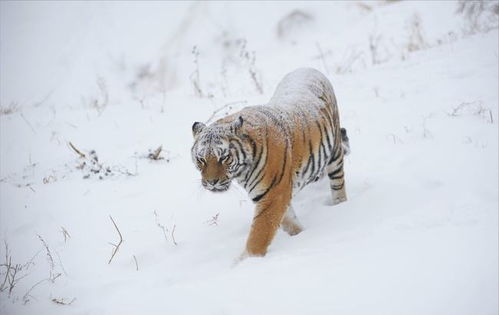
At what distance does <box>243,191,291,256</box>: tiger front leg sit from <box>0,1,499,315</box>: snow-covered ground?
13 cm

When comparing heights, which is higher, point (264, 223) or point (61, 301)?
point (264, 223)

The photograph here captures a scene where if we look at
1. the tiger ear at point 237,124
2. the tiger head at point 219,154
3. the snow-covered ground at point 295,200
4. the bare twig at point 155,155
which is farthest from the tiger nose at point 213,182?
the bare twig at point 155,155

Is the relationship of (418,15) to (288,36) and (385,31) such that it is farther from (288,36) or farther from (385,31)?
(288,36)

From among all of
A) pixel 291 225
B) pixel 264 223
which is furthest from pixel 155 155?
pixel 264 223

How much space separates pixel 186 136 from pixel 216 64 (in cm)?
522

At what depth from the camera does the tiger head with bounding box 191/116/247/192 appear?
9.25 feet

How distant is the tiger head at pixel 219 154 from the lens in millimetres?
2820

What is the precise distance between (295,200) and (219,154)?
155 cm

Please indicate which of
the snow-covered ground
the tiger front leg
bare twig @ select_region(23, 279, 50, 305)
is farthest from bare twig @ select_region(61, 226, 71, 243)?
the tiger front leg

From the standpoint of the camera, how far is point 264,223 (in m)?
3.09

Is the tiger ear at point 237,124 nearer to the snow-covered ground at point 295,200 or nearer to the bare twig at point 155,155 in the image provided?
the snow-covered ground at point 295,200

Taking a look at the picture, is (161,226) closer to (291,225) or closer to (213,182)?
(213,182)

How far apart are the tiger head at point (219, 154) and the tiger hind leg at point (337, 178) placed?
119 centimetres

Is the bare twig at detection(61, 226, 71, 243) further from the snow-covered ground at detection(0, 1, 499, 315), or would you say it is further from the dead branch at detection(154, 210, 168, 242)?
the dead branch at detection(154, 210, 168, 242)
